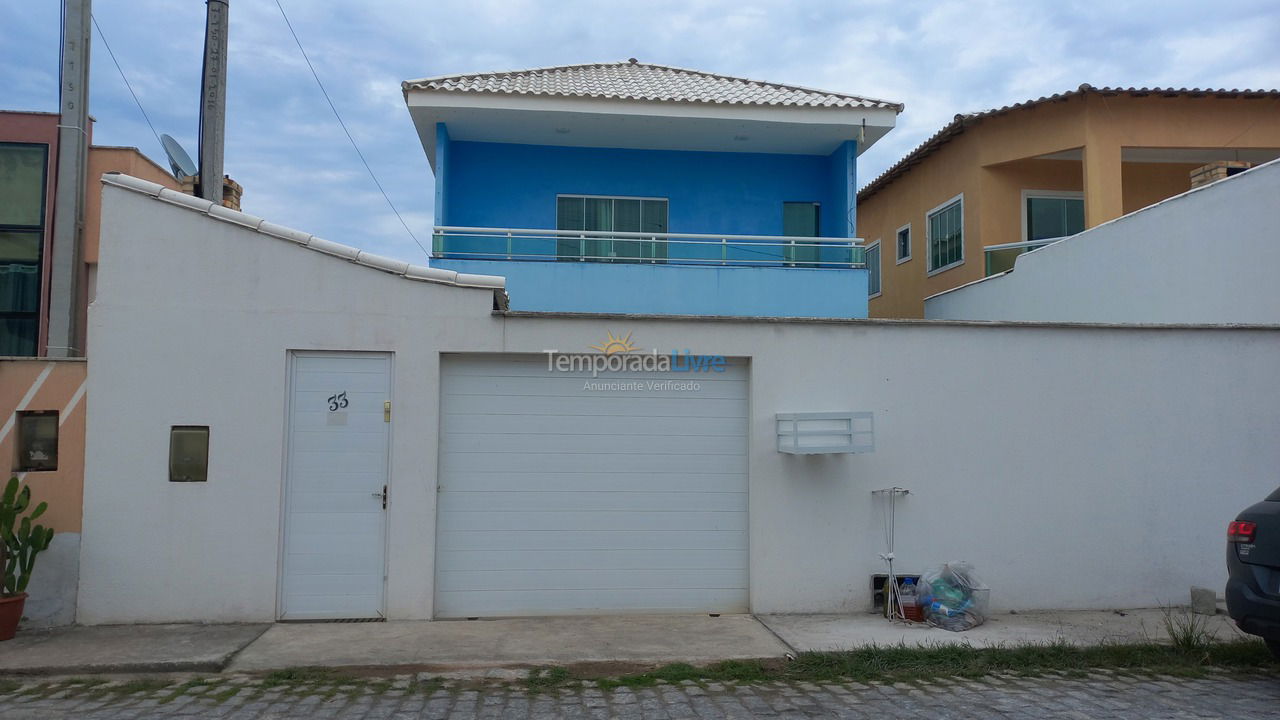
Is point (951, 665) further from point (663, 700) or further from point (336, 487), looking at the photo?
point (336, 487)

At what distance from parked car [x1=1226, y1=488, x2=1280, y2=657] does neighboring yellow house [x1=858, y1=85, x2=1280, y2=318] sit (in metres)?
7.26

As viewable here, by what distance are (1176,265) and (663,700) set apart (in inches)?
335

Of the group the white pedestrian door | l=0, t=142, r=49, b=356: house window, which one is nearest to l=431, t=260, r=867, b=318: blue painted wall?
the white pedestrian door

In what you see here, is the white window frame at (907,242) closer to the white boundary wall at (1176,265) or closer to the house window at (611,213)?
the white boundary wall at (1176,265)

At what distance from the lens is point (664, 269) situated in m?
12.6

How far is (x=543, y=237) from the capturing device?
41.1 ft

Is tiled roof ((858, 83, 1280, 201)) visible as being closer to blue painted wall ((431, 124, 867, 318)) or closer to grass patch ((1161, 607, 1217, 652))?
blue painted wall ((431, 124, 867, 318))

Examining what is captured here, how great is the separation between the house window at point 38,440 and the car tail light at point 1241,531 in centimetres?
945

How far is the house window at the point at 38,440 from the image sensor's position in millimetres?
7578

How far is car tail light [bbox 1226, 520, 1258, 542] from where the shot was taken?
612cm

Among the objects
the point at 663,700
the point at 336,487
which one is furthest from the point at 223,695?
the point at 663,700

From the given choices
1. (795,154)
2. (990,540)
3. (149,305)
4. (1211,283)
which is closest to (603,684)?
(990,540)

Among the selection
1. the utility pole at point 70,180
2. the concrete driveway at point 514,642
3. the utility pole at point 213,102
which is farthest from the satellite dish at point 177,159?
the concrete driveway at point 514,642

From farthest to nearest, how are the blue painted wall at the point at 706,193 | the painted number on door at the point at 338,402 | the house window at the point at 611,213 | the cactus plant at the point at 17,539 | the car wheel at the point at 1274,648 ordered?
the house window at the point at 611,213 → the blue painted wall at the point at 706,193 → the painted number on door at the point at 338,402 → the cactus plant at the point at 17,539 → the car wheel at the point at 1274,648
